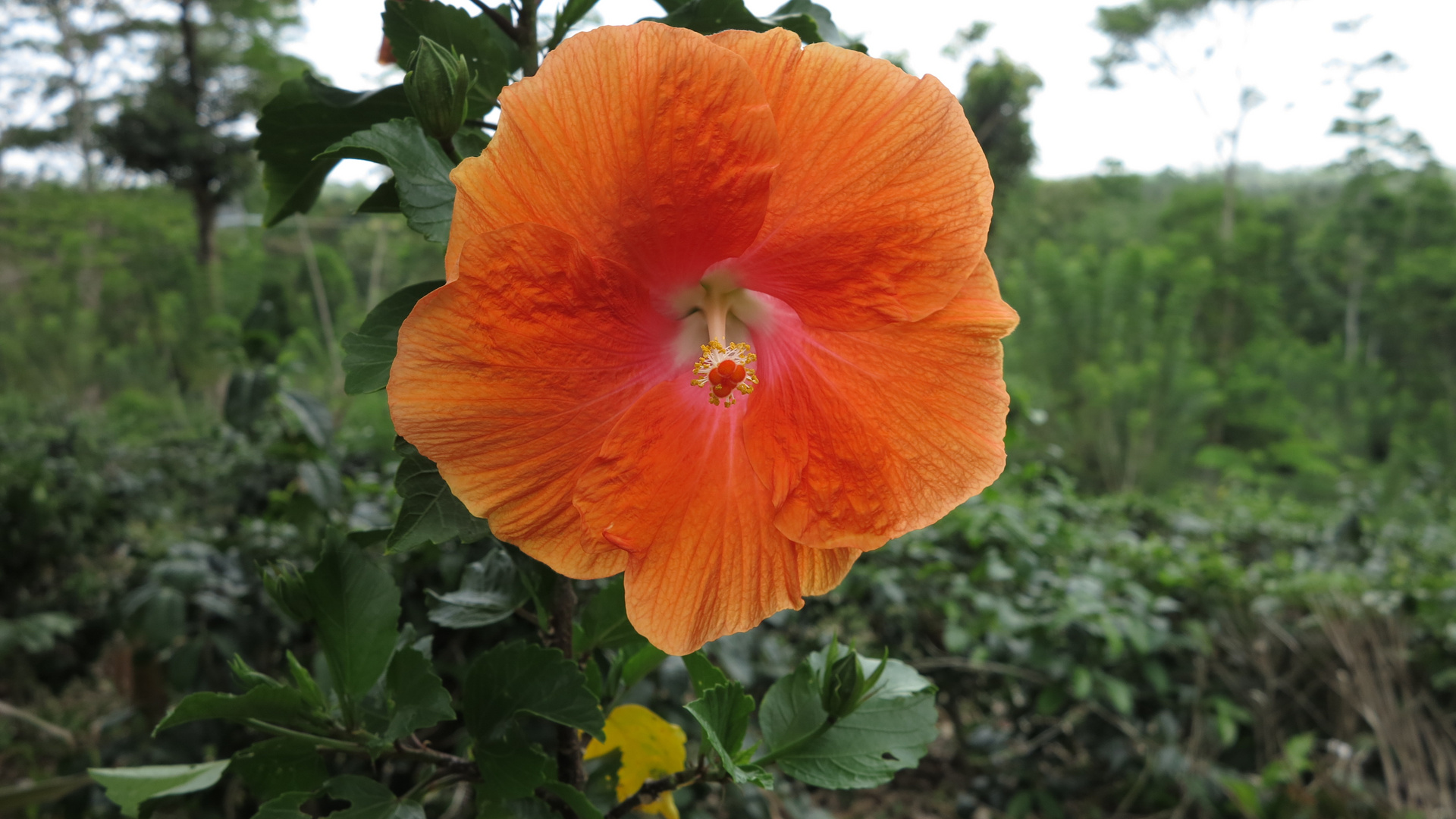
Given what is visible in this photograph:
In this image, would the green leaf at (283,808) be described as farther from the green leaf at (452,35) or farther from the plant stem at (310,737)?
the green leaf at (452,35)

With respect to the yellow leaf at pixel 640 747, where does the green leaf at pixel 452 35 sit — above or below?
above

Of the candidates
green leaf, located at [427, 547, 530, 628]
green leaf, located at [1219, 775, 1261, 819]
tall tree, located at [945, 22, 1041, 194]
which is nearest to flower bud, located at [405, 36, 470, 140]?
green leaf, located at [427, 547, 530, 628]

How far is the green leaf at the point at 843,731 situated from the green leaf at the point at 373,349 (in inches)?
15.2

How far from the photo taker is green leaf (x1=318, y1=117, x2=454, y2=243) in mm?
536

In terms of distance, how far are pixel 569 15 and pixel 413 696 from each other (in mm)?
581

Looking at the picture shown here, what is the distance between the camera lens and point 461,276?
0.44 m

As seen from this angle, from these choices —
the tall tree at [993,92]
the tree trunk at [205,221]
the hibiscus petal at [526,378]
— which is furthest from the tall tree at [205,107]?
the hibiscus petal at [526,378]

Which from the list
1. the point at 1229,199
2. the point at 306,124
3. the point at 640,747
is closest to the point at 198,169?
the point at 306,124

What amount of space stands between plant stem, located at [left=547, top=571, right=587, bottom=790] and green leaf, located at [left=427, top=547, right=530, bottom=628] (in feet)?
0.11

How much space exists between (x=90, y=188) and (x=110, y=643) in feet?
35.3

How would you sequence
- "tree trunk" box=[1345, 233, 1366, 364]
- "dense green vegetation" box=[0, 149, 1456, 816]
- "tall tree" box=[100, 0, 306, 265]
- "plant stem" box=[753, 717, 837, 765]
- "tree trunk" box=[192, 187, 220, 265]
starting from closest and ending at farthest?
"plant stem" box=[753, 717, 837, 765] < "dense green vegetation" box=[0, 149, 1456, 816] < "tall tree" box=[100, 0, 306, 265] < "tree trunk" box=[192, 187, 220, 265] < "tree trunk" box=[1345, 233, 1366, 364]

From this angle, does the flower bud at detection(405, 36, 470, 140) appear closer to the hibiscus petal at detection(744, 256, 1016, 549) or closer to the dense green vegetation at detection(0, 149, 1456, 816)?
the hibiscus petal at detection(744, 256, 1016, 549)

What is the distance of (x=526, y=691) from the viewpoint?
0.66 metres

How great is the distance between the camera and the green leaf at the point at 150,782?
65cm
